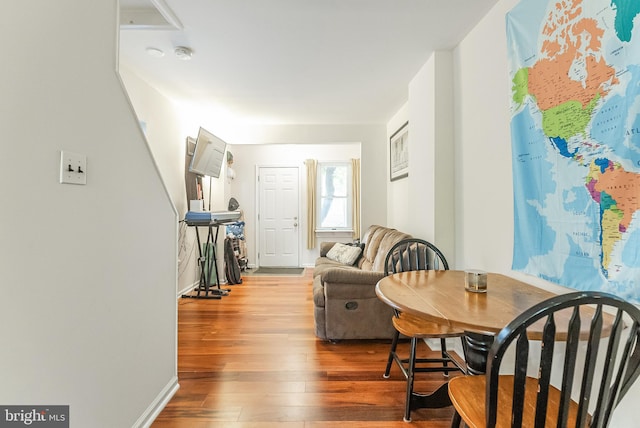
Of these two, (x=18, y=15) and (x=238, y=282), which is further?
(x=238, y=282)

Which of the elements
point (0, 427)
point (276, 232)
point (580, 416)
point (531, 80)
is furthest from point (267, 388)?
point (276, 232)

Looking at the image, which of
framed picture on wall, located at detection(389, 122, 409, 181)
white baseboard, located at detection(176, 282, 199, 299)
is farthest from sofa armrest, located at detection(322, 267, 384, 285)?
white baseboard, located at detection(176, 282, 199, 299)

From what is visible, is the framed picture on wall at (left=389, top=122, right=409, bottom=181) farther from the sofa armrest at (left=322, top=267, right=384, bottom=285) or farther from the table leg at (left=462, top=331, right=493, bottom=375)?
the table leg at (left=462, top=331, right=493, bottom=375)

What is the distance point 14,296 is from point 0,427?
0.40 m

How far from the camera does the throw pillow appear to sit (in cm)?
406

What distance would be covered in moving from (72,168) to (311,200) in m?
4.96

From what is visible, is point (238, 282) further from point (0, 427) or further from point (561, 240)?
point (561, 240)

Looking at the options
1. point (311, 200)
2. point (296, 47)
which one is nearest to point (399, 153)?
point (296, 47)

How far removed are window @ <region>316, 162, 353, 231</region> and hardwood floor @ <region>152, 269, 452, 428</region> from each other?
304 centimetres

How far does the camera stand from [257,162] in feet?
20.1

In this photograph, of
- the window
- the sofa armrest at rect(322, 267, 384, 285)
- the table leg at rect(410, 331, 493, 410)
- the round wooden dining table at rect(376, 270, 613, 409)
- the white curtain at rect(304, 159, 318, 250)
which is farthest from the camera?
the window

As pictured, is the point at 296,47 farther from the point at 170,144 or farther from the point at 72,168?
the point at 170,144

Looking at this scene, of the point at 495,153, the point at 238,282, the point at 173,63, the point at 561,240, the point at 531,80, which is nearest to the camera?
the point at 561,240

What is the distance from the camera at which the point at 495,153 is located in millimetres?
1939
